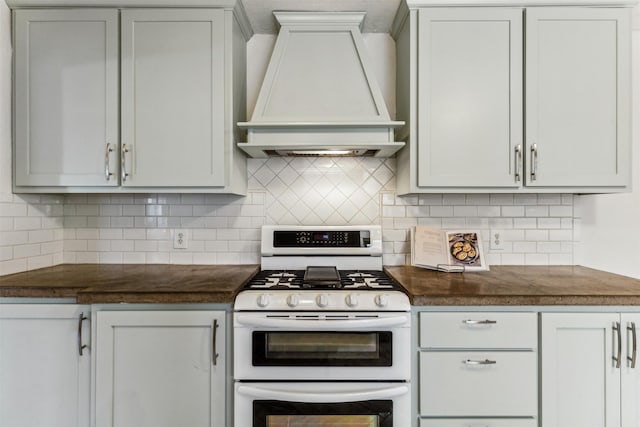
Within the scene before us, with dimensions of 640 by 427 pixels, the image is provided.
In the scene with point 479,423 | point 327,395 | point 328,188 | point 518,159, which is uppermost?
point 518,159

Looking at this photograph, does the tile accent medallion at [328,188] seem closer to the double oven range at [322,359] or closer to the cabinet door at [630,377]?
the double oven range at [322,359]

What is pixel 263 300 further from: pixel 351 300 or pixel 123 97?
pixel 123 97

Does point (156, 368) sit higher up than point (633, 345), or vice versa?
point (633, 345)

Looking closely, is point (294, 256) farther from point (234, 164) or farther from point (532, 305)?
point (532, 305)

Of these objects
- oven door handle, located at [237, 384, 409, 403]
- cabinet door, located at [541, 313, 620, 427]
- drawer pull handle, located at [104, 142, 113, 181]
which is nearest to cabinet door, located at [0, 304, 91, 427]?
drawer pull handle, located at [104, 142, 113, 181]

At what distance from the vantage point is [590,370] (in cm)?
146

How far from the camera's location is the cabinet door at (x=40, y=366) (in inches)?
59.9

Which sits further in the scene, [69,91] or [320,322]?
[69,91]

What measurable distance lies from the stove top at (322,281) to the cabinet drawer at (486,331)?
28 centimetres

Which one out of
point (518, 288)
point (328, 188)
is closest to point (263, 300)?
point (328, 188)

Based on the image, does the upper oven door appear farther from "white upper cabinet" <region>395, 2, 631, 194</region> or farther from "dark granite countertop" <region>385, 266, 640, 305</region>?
"white upper cabinet" <region>395, 2, 631, 194</region>

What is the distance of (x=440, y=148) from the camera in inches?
71.1

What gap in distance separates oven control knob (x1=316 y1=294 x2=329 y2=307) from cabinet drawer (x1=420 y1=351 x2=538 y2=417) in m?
0.53

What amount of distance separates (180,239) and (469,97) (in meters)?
1.85
